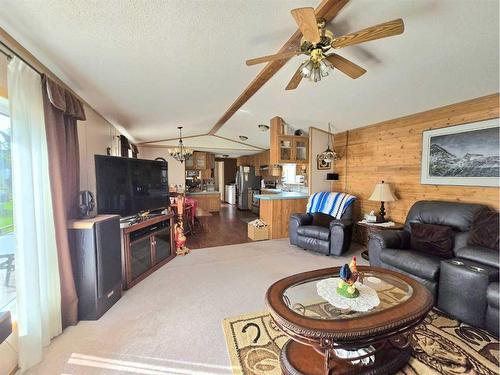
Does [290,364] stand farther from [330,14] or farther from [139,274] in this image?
[330,14]

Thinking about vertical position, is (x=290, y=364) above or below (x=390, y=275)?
below

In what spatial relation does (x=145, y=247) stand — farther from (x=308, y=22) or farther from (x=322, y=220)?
(x=308, y=22)

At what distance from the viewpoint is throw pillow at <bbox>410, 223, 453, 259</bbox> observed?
2457 millimetres

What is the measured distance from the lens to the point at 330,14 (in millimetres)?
1722

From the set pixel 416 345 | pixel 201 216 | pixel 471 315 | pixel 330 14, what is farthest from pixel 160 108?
pixel 471 315

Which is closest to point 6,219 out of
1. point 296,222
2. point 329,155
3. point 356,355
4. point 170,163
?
point 356,355

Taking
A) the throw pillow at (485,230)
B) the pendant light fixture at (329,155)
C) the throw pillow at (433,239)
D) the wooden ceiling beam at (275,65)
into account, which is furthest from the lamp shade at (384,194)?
the wooden ceiling beam at (275,65)

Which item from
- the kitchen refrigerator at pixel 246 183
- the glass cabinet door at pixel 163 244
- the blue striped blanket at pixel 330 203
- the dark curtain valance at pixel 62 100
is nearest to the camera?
the dark curtain valance at pixel 62 100

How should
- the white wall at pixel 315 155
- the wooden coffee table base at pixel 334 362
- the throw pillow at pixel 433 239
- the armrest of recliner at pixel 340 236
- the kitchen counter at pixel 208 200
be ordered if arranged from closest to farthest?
the wooden coffee table base at pixel 334 362, the throw pillow at pixel 433 239, the armrest of recliner at pixel 340 236, the white wall at pixel 315 155, the kitchen counter at pixel 208 200

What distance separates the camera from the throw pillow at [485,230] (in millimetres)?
2181

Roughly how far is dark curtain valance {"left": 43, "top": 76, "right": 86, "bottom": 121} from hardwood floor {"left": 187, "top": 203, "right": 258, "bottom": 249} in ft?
9.33

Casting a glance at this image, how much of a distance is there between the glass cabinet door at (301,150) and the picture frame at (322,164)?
0.29 meters

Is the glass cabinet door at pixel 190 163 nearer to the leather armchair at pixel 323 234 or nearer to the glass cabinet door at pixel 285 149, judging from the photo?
the glass cabinet door at pixel 285 149

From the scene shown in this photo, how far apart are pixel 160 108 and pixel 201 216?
341 cm
